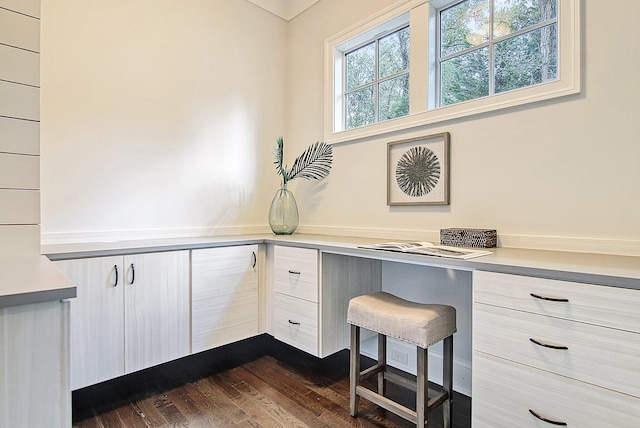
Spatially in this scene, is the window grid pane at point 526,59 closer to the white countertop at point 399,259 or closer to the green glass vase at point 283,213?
the white countertop at point 399,259

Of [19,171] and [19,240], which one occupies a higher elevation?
[19,171]

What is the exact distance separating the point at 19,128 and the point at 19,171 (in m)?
0.17

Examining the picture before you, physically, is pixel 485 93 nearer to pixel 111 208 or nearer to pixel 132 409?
pixel 111 208

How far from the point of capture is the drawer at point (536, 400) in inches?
39.7

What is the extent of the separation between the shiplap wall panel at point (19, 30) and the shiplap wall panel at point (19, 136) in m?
0.30

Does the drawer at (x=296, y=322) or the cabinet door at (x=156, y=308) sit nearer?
the cabinet door at (x=156, y=308)

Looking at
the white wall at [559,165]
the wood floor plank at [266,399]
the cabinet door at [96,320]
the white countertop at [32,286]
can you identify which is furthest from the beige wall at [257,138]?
the white countertop at [32,286]

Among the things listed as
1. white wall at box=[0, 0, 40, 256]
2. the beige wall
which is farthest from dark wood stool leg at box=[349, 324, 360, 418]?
white wall at box=[0, 0, 40, 256]

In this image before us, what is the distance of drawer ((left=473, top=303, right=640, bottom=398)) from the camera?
3.23 feet

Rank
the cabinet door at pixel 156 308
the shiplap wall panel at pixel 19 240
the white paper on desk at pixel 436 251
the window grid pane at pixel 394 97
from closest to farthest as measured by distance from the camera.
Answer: the shiplap wall panel at pixel 19 240, the white paper on desk at pixel 436 251, the cabinet door at pixel 156 308, the window grid pane at pixel 394 97

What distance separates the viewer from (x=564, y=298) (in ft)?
3.58

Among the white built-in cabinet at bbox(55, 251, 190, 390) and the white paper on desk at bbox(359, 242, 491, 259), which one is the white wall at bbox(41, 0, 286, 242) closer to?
the white built-in cabinet at bbox(55, 251, 190, 390)

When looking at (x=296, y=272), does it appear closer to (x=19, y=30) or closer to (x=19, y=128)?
(x=19, y=128)

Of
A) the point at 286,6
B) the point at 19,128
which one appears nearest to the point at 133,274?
the point at 19,128
